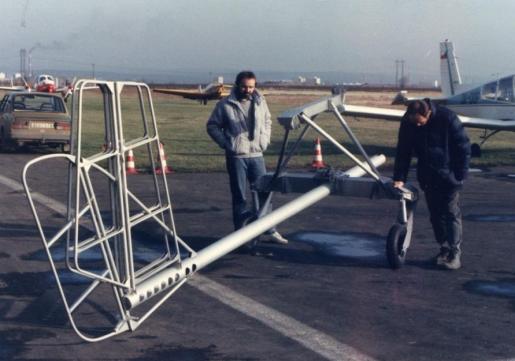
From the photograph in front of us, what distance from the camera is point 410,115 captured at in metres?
8.40

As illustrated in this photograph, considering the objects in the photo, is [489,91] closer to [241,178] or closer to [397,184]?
[241,178]

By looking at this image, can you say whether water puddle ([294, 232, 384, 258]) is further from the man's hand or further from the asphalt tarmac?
the man's hand

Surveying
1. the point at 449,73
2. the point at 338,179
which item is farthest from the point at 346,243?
the point at 449,73

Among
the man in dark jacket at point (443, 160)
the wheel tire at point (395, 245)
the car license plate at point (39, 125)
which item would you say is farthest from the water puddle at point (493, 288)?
the car license plate at point (39, 125)

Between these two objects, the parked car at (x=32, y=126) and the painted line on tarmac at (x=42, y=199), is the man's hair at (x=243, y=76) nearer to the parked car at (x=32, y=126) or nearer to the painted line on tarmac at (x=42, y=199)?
the painted line on tarmac at (x=42, y=199)

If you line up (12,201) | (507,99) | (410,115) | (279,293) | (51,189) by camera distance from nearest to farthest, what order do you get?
1. (279,293)
2. (410,115)
3. (12,201)
4. (51,189)
5. (507,99)

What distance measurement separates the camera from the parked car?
71.2 feet

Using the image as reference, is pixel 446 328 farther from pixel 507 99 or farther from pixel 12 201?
pixel 507 99

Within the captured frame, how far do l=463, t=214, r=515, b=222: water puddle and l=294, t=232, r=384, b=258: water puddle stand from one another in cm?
195

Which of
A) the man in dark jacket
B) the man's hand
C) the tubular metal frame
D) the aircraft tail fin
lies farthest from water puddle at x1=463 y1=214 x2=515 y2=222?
the aircraft tail fin

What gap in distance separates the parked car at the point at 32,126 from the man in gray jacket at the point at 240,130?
12.5 metres

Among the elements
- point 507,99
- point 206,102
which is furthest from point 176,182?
point 206,102

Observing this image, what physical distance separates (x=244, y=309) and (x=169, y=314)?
1.98ft

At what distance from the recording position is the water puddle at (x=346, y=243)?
9289 millimetres
